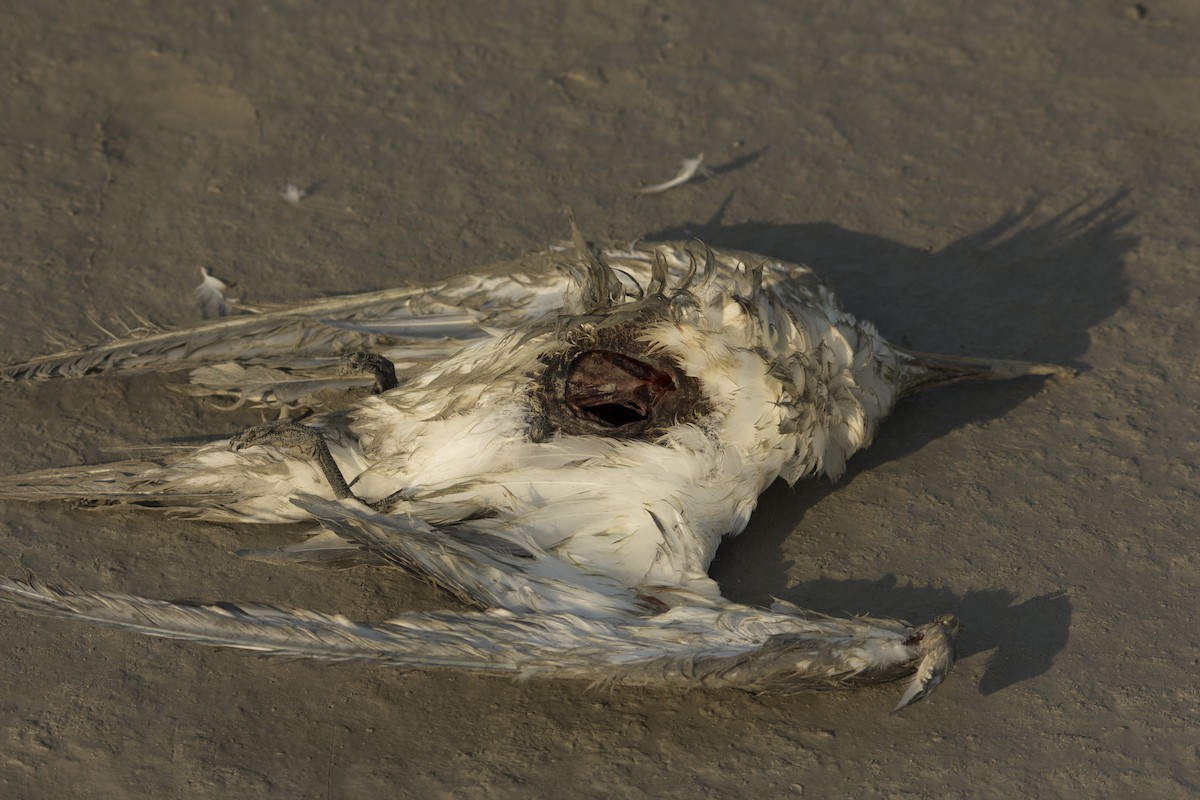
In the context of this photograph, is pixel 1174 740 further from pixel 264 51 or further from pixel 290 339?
pixel 264 51

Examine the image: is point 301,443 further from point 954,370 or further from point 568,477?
point 954,370

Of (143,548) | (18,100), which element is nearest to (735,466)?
(143,548)

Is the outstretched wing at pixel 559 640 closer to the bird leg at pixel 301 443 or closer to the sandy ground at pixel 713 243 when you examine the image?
the sandy ground at pixel 713 243

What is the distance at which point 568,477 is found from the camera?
334 centimetres

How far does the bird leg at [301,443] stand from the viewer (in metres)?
3.39

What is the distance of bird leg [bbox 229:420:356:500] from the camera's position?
11.1 ft

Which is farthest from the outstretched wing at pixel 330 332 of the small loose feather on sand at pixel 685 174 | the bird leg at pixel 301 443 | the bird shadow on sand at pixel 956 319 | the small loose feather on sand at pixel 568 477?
the small loose feather on sand at pixel 685 174

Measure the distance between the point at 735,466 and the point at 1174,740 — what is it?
3.97 feet

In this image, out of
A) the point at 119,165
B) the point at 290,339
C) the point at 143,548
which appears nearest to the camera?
the point at 143,548

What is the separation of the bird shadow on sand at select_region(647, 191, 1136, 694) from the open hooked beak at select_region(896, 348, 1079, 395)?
0.09 meters

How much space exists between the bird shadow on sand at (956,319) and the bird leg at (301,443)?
1.02 metres

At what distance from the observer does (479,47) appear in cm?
543

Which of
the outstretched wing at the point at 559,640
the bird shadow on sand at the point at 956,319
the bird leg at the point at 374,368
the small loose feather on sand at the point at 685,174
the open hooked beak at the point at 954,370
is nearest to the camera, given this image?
the outstretched wing at the point at 559,640

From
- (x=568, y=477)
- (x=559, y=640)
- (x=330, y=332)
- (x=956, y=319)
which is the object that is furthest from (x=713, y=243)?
(x=559, y=640)
